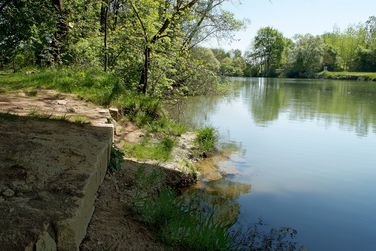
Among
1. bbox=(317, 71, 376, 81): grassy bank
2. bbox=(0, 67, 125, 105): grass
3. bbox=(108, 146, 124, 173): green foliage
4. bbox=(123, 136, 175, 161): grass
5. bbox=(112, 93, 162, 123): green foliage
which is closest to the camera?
bbox=(108, 146, 124, 173): green foliage

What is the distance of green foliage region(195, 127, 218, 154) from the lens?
994 cm

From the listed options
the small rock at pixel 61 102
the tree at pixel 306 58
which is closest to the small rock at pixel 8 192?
the small rock at pixel 61 102

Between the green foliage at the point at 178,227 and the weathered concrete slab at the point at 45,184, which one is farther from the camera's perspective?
the green foliage at the point at 178,227

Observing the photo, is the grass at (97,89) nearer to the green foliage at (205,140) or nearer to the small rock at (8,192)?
the green foliage at (205,140)

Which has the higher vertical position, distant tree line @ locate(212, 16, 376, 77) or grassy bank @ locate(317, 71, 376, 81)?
distant tree line @ locate(212, 16, 376, 77)

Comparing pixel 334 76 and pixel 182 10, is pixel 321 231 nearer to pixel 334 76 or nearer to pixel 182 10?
pixel 182 10

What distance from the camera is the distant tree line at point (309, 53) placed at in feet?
258

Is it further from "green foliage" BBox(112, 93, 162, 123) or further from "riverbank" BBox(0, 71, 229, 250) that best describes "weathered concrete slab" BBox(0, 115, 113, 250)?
"green foliage" BBox(112, 93, 162, 123)

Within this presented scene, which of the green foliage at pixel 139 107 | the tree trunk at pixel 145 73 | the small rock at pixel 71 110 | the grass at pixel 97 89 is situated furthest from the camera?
the tree trunk at pixel 145 73

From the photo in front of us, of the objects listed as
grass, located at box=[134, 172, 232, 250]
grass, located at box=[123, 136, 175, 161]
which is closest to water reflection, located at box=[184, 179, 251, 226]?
grass, located at box=[123, 136, 175, 161]

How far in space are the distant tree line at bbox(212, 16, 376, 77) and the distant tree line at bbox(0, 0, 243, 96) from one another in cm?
5733

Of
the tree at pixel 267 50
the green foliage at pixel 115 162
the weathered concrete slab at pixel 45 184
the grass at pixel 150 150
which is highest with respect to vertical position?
the tree at pixel 267 50

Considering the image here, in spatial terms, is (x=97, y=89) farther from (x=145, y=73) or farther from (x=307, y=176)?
(x=307, y=176)

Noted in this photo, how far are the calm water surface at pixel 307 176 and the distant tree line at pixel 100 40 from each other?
10.4 ft
